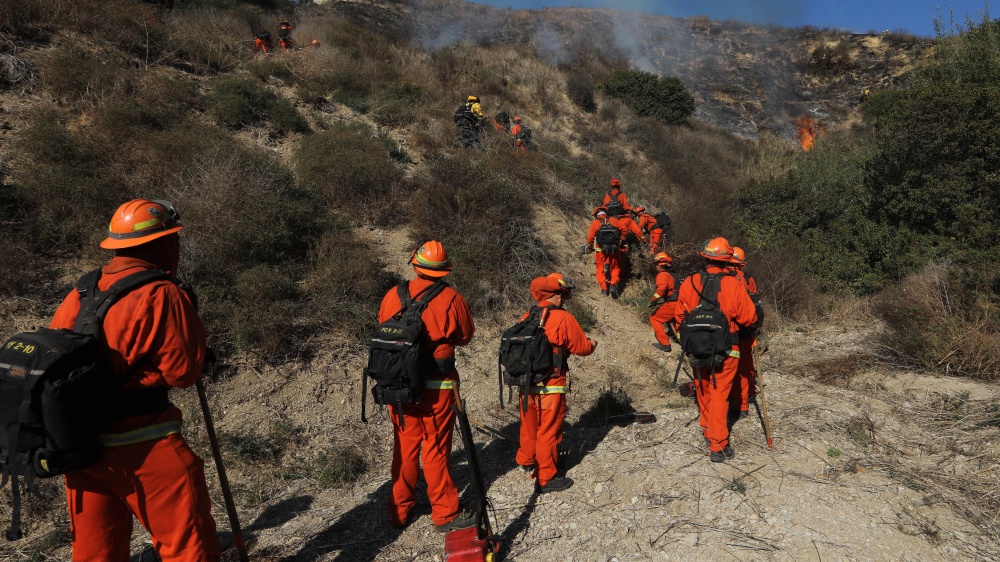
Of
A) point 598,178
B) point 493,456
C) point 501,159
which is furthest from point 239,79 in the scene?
point 493,456

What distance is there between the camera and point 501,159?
10367mm

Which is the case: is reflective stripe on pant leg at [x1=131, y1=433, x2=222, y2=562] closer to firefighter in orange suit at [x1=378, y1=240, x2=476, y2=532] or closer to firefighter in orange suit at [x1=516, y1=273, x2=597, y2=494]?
firefighter in orange suit at [x1=378, y1=240, x2=476, y2=532]

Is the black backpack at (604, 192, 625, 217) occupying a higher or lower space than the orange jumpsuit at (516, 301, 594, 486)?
higher

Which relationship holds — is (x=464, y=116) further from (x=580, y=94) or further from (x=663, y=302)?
(x=580, y=94)

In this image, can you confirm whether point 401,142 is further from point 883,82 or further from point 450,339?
point 883,82

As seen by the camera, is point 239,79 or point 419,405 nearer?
point 419,405

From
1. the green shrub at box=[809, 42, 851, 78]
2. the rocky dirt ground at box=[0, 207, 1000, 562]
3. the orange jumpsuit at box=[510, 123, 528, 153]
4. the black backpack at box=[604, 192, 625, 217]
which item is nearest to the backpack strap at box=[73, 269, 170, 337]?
the rocky dirt ground at box=[0, 207, 1000, 562]

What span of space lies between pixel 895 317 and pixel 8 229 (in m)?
11.3

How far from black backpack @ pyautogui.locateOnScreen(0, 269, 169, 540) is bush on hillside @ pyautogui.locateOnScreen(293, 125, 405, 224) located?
6442 mm

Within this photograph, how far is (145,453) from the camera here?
86.9 inches

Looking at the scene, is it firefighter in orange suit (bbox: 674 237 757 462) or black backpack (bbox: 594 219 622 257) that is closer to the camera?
firefighter in orange suit (bbox: 674 237 757 462)

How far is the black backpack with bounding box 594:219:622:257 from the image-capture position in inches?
335

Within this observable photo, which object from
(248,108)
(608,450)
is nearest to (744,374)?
(608,450)

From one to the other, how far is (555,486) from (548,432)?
48 centimetres
